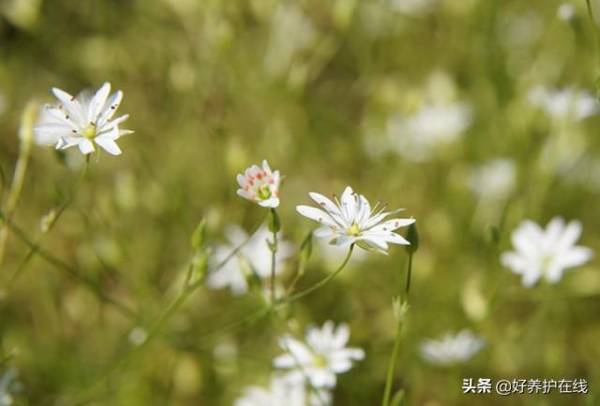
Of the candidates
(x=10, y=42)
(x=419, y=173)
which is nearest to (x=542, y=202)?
(x=419, y=173)

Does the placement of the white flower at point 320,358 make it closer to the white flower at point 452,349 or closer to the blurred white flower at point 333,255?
the white flower at point 452,349

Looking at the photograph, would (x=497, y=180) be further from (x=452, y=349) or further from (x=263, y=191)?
(x=263, y=191)

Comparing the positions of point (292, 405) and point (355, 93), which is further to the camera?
point (355, 93)

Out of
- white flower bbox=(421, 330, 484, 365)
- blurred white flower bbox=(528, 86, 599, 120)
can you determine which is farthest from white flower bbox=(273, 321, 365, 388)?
blurred white flower bbox=(528, 86, 599, 120)

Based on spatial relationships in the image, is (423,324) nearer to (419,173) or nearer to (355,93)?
(419,173)

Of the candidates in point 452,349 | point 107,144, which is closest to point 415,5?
point 452,349

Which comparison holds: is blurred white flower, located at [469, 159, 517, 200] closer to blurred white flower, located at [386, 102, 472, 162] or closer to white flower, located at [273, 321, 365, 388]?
blurred white flower, located at [386, 102, 472, 162]

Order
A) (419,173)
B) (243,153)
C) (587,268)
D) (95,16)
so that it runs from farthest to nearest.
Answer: (95,16) → (419,173) → (587,268) → (243,153)
